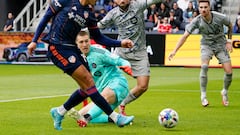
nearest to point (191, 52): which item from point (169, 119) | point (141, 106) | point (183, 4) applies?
point (183, 4)

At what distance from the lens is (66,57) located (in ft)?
35.4

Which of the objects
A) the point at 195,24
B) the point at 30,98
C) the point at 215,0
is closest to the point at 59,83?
the point at 30,98

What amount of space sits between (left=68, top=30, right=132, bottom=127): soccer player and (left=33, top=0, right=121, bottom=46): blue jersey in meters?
0.82

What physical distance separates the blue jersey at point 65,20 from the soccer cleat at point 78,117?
117 cm

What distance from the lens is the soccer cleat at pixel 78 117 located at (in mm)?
11469

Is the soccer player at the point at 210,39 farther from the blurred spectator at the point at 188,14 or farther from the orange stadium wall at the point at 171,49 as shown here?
the blurred spectator at the point at 188,14

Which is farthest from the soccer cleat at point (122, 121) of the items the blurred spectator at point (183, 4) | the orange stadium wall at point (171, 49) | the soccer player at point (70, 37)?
the blurred spectator at point (183, 4)

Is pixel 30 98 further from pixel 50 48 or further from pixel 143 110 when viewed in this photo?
pixel 50 48

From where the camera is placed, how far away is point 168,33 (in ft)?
104

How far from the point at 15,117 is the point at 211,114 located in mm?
3636

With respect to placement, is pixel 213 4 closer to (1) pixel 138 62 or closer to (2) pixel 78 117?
(1) pixel 138 62

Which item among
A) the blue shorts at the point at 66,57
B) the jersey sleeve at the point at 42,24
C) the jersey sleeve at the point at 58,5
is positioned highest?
the jersey sleeve at the point at 58,5

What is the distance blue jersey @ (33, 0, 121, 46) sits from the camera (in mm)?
10773

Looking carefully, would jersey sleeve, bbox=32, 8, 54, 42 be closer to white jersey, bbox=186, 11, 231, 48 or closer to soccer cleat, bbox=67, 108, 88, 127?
soccer cleat, bbox=67, 108, 88, 127
